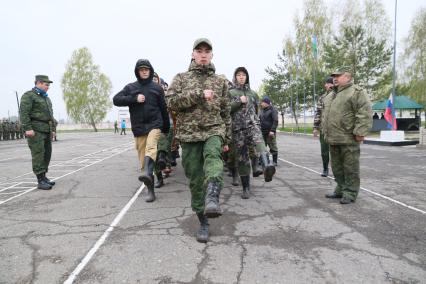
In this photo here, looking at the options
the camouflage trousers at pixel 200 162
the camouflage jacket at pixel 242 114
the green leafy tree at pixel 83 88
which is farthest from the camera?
the green leafy tree at pixel 83 88

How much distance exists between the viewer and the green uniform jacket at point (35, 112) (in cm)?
575

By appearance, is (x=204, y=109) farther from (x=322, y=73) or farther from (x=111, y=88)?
(x=111, y=88)

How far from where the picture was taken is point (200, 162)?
136 inches

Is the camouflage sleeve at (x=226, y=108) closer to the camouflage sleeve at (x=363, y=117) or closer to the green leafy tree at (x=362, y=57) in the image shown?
the camouflage sleeve at (x=363, y=117)

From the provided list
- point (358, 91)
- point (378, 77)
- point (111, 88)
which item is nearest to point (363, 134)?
point (358, 91)

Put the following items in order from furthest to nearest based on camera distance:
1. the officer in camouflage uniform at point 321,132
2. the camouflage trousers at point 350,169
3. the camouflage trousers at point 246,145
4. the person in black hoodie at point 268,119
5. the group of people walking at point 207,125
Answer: the person in black hoodie at point 268,119 < the officer in camouflage uniform at point 321,132 < the camouflage trousers at point 246,145 < the camouflage trousers at point 350,169 < the group of people walking at point 207,125

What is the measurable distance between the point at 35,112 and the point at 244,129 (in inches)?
152

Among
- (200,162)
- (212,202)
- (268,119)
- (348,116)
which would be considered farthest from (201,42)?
(268,119)

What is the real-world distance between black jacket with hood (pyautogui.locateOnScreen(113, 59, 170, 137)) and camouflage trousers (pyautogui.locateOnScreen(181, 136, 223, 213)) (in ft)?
5.50

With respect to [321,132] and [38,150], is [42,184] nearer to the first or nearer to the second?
[38,150]

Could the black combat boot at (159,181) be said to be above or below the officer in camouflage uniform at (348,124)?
below

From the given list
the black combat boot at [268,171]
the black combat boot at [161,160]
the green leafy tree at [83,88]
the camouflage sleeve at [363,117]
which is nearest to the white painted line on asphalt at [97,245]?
the black combat boot at [161,160]

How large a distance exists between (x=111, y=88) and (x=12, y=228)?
57363 mm

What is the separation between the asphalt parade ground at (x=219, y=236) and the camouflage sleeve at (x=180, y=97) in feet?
4.58
